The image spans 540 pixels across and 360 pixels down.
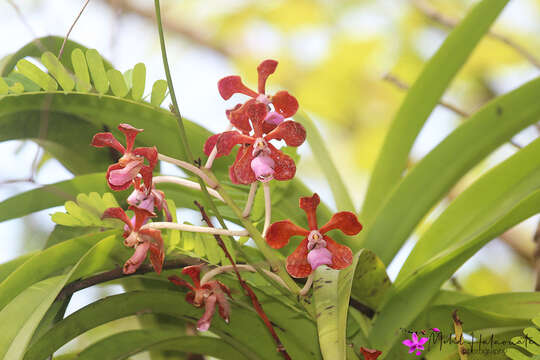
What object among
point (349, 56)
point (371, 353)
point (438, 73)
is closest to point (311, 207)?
point (371, 353)

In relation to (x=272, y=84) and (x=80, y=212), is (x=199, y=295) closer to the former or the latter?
(x=80, y=212)

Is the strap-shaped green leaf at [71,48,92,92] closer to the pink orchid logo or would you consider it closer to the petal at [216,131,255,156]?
the petal at [216,131,255,156]

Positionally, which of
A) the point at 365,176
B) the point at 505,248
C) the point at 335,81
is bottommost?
the point at 505,248

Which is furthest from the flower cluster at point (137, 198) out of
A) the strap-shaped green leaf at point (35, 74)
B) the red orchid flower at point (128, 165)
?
the strap-shaped green leaf at point (35, 74)

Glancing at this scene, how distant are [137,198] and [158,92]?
137 millimetres

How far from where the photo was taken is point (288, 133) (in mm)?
401

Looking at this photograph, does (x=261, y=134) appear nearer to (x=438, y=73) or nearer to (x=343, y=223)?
(x=343, y=223)

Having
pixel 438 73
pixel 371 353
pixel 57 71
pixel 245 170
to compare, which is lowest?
pixel 371 353

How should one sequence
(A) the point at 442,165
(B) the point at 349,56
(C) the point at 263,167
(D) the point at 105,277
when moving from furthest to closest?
(B) the point at 349,56, (A) the point at 442,165, (D) the point at 105,277, (C) the point at 263,167

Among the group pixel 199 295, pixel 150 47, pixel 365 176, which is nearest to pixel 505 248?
pixel 365 176

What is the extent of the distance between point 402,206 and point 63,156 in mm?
435

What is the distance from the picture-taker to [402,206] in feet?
2.09

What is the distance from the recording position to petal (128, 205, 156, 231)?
38cm

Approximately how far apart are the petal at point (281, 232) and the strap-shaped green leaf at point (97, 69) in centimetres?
22
